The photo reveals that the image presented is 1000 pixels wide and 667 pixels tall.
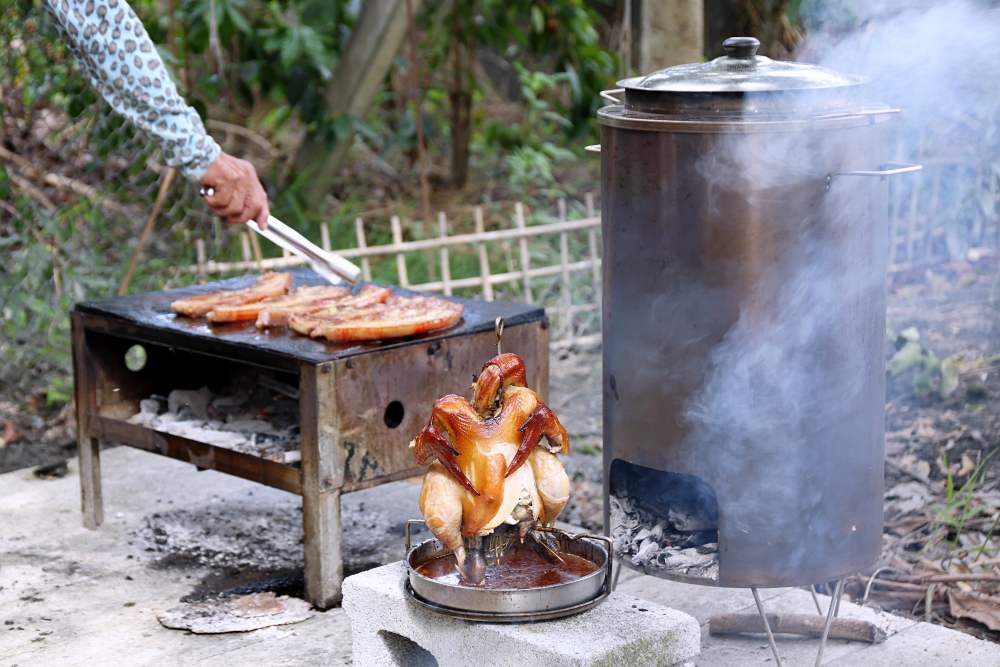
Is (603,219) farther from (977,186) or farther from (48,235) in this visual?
(977,186)

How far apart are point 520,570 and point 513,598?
0.25 meters

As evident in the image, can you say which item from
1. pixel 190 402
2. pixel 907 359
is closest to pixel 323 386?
pixel 190 402

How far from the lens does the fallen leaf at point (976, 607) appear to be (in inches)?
170

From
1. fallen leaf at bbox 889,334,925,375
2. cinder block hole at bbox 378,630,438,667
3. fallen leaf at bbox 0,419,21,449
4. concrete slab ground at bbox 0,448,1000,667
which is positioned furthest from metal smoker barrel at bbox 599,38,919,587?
fallen leaf at bbox 0,419,21,449

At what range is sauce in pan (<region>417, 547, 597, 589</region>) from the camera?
3366mm

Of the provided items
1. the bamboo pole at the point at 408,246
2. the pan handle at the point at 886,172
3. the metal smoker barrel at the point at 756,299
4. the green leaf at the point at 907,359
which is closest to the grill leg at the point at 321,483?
the metal smoker barrel at the point at 756,299

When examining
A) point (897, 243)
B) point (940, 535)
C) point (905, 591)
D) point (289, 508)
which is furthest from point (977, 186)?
point (289, 508)

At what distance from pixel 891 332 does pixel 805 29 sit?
289cm

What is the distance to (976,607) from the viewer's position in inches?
174

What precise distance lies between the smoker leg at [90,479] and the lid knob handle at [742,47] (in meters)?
3.05

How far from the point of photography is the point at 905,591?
15.2 feet

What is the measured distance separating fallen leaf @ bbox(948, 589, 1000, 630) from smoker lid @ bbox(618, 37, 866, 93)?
6.17ft

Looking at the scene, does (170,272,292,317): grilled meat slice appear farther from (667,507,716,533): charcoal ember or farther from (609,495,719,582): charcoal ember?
(667,507,716,533): charcoal ember

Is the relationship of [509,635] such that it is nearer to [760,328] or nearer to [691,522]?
[691,522]
